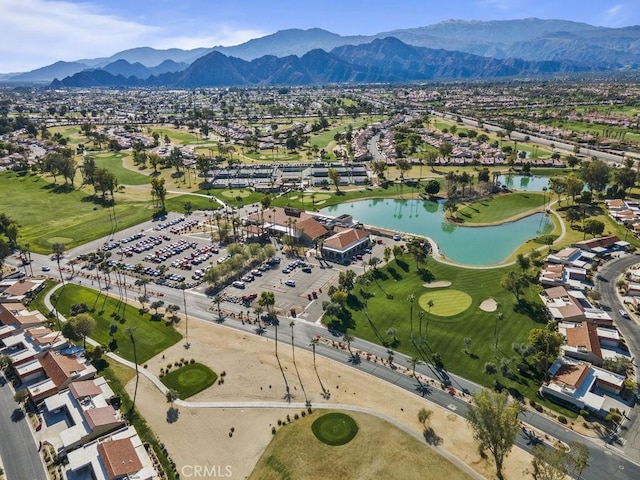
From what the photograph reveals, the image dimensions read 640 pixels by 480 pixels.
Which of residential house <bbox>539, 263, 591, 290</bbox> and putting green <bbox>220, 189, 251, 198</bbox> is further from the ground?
putting green <bbox>220, 189, 251, 198</bbox>

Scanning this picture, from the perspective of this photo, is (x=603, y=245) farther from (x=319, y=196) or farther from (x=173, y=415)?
(x=173, y=415)

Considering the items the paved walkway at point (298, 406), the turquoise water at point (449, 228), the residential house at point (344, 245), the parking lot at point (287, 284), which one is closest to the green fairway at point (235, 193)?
the turquoise water at point (449, 228)

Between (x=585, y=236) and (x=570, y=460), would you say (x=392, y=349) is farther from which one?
(x=585, y=236)

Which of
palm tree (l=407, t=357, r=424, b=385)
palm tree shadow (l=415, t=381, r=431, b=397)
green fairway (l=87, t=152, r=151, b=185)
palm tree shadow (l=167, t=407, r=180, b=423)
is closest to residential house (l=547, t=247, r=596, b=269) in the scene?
palm tree (l=407, t=357, r=424, b=385)

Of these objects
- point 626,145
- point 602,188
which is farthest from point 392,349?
point 626,145

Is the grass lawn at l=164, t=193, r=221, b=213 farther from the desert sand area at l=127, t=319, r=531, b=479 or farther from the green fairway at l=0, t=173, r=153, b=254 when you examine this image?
the desert sand area at l=127, t=319, r=531, b=479

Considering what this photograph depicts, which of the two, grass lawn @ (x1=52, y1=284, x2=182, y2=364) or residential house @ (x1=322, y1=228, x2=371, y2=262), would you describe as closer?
grass lawn @ (x1=52, y1=284, x2=182, y2=364)
